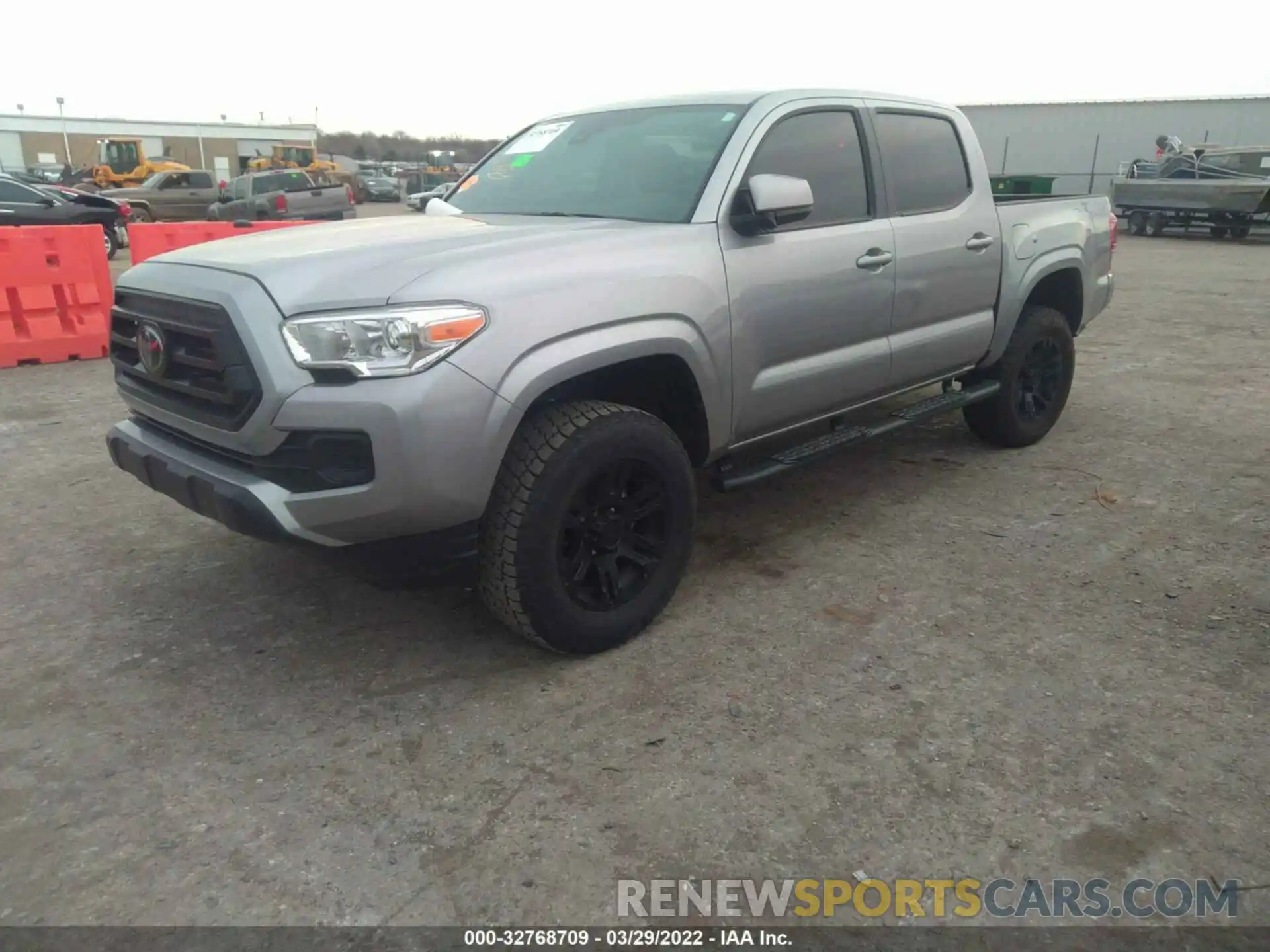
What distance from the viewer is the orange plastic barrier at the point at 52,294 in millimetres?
7320

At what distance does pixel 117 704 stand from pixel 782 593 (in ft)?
7.53

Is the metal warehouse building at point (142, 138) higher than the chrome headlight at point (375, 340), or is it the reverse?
the metal warehouse building at point (142, 138)

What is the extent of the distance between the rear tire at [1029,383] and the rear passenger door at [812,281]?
1323 mm

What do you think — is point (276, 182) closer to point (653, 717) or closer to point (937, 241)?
point (937, 241)

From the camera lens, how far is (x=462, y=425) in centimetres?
258

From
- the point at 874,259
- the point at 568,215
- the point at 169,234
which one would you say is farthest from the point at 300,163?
the point at 874,259

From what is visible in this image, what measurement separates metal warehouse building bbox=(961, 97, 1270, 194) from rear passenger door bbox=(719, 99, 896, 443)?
26184 millimetres

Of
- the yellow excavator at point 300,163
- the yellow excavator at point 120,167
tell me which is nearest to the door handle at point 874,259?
the yellow excavator at point 120,167

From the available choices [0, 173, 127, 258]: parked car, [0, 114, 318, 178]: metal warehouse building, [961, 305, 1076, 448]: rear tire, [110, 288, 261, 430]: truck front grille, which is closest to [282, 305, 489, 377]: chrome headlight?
[110, 288, 261, 430]: truck front grille

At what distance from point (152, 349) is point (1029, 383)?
4444 millimetres

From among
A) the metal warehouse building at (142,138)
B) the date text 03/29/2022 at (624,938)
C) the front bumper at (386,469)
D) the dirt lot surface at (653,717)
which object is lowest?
the date text 03/29/2022 at (624,938)

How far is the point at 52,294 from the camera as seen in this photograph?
24.9ft

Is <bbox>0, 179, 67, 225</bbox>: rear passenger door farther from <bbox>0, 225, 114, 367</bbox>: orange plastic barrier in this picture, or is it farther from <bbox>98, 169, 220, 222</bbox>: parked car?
<bbox>98, 169, 220, 222</bbox>: parked car

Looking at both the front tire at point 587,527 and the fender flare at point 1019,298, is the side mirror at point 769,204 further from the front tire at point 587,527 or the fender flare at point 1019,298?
the fender flare at point 1019,298
